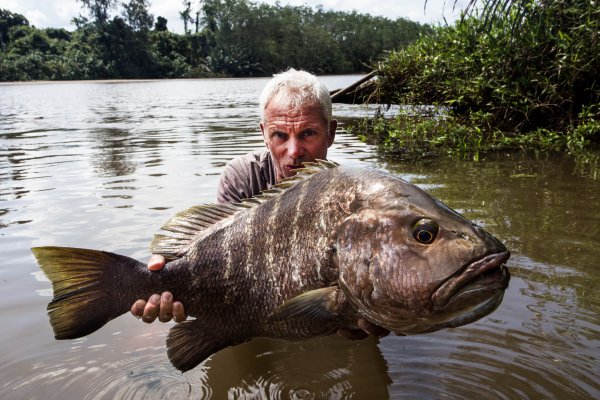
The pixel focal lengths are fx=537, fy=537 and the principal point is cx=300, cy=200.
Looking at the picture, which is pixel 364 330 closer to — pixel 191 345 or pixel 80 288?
pixel 191 345

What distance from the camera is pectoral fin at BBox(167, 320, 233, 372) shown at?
2.54 meters

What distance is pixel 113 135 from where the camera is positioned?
44.7 feet

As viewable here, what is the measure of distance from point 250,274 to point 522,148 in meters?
7.62

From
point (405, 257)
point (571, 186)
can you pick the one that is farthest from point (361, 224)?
point (571, 186)

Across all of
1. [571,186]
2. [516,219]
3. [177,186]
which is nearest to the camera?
[516,219]

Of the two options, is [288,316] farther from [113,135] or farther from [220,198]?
[113,135]

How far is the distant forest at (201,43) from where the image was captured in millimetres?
69812

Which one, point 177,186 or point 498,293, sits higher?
point 498,293

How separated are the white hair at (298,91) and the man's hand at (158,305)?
1.26 meters

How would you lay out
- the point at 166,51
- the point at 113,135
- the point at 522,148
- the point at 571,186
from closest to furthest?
1. the point at 571,186
2. the point at 522,148
3. the point at 113,135
4. the point at 166,51

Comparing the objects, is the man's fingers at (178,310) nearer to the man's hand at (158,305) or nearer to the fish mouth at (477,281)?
the man's hand at (158,305)

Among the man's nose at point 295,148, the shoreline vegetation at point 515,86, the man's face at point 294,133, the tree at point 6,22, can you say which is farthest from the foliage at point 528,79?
the tree at point 6,22

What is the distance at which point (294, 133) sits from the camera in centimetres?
318

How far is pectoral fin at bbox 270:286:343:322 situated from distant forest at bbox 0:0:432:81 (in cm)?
5681
